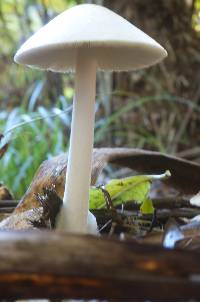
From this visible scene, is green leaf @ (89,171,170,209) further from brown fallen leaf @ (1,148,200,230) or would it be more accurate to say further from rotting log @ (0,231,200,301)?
rotting log @ (0,231,200,301)

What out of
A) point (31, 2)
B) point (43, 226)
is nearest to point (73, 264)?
point (43, 226)

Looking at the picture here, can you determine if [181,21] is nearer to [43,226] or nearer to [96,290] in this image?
[43,226]

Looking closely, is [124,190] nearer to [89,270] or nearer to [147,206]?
[147,206]

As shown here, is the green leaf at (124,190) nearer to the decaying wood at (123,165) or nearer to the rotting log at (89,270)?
the decaying wood at (123,165)

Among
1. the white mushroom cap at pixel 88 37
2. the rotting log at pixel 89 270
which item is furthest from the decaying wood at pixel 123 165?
the rotting log at pixel 89 270

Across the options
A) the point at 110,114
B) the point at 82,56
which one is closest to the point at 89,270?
the point at 82,56

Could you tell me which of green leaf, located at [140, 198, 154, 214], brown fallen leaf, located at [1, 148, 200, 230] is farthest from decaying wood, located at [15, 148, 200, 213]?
green leaf, located at [140, 198, 154, 214]
